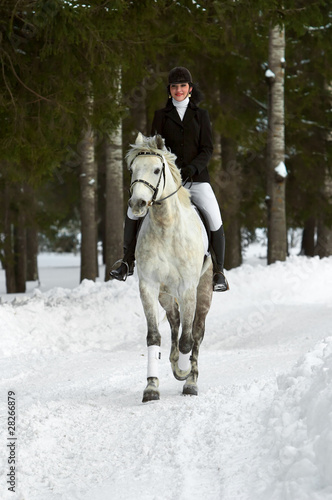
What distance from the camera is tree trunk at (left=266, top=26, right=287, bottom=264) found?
15.7 metres

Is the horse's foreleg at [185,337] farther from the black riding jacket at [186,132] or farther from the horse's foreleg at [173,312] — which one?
the black riding jacket at [186,132]

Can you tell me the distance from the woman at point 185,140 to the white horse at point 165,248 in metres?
0.39

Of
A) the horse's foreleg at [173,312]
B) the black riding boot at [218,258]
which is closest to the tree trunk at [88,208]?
the black riding boot at [218,258]

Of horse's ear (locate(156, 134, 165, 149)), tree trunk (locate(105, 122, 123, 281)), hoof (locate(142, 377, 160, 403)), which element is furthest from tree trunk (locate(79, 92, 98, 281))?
horse's ear (locate(156, 134, 165, 149))

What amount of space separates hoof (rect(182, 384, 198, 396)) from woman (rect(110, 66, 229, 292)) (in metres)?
1.38

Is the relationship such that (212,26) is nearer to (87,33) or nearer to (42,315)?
(87,33)

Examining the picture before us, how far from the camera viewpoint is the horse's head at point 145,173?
18.6 ft

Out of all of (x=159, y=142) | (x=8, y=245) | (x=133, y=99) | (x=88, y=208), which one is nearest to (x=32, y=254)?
(x=8, y=245)

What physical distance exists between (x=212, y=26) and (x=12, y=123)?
4497 mm

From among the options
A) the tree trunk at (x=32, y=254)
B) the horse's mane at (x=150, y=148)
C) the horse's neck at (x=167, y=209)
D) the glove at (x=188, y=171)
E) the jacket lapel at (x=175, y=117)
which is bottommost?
the tree trunk at (x=32, y=254)

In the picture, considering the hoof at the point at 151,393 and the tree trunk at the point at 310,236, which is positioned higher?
the hoof at the point at 151,393

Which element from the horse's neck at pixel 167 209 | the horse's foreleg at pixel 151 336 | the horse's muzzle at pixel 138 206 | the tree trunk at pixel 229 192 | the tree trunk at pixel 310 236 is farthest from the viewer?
the tree trunk at pixel 310 236

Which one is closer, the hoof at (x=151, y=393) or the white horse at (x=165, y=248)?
the white horse at (x=165, y=248)

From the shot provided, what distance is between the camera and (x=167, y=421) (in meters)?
5.73
